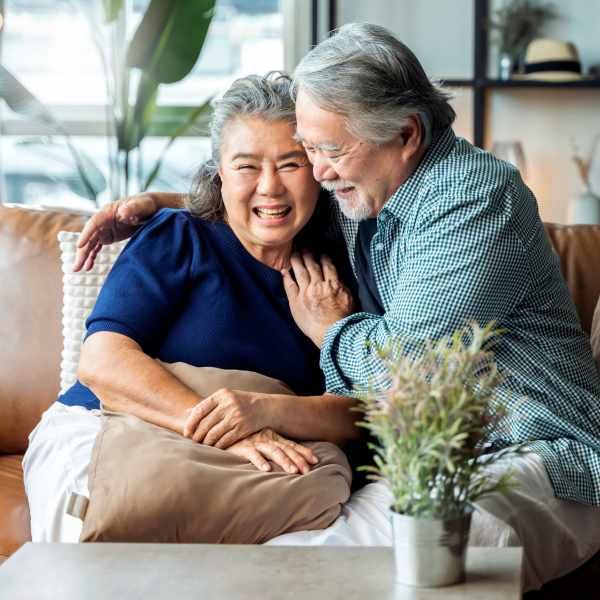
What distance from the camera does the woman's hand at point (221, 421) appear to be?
1.66 meters

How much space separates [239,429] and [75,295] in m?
0.67

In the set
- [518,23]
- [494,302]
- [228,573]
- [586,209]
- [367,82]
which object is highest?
[367,82]

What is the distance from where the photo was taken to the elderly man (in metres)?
1.62

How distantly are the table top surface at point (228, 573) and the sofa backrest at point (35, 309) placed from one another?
1.00m

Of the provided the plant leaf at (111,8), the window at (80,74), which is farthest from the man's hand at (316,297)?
the window at (80,74)

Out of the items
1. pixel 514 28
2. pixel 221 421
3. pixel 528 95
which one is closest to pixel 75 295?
pixel 221 421

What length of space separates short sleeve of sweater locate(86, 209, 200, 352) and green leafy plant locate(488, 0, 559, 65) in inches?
140

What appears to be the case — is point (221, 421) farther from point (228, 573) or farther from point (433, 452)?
point (433, 452)

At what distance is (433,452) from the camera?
1046 mm

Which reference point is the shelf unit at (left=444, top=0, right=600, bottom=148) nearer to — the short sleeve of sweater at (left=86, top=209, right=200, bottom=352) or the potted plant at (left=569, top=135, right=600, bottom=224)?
the potted plant at (left=569, top=135, right=600, bottom=224)

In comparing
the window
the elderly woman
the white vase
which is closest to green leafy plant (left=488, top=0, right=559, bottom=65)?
the white vase

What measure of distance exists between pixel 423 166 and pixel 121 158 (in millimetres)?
3502

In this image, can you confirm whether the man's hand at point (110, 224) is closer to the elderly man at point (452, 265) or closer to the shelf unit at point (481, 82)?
the elderly man at point (452, 265)

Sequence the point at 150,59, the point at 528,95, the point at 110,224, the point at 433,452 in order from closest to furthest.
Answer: the point at 433,452 < the point at 110,224 < the point at 150,59 < the point at 528,95
